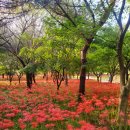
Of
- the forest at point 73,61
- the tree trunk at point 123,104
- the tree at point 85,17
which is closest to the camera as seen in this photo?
the forest at point 73,61

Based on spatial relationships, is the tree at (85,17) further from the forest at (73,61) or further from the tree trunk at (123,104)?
the tree trunk at (123,104)

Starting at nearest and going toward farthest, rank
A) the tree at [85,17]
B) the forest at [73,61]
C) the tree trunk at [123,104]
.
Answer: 1. the forest at [73,61]
2. the tree trunk at [123,104]
3. the tree at [85,17]

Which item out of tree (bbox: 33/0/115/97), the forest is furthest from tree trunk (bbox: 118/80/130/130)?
tree (bbox: 33/0/115/97)

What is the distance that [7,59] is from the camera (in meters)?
40.2

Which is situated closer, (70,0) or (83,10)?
(83,10)

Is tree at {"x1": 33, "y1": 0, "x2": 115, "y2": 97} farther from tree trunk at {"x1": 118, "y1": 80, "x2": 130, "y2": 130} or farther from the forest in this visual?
tree trunk at {"x1": 118, "y1": 80, "x2": 130, "y2": 130}

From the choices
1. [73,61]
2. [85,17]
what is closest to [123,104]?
[85,17]

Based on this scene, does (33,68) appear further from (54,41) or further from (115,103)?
(115,103)

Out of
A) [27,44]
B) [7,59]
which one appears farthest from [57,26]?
[7,59]

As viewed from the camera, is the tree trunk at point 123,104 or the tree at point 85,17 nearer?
the tree trunk at point 123,104

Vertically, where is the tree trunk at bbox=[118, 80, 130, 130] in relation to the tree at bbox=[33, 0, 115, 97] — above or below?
below

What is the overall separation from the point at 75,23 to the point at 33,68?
37.8 ft

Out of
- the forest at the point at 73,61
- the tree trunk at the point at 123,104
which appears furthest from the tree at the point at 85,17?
the tree trunk at the point at 123,104

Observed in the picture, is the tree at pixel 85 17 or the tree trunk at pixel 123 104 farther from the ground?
the tree at pixel 85 17
